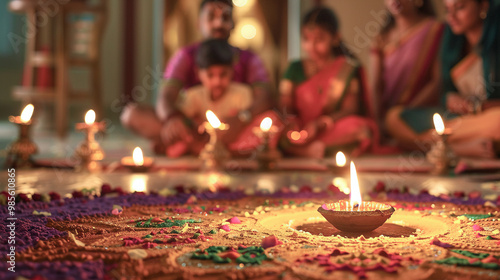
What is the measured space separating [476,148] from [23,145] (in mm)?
2912

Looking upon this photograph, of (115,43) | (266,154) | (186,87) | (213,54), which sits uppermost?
(115,43)

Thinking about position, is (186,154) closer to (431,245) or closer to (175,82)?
(175,82)

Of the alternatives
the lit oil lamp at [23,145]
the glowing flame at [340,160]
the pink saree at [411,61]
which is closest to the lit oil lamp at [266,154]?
the glowing flame at [340,160]

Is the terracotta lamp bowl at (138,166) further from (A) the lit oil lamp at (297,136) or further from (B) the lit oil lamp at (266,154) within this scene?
(A) the lit oil lamp at (297,136)

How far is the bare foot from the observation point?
4004mm

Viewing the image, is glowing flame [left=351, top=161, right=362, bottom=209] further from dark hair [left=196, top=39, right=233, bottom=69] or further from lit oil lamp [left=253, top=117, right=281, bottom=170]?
dark hair [left=196, top=39, right=233, bottom=69]

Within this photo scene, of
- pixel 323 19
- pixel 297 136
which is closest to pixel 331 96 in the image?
pixel 297 136

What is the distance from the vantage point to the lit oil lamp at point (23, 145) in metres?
3.48

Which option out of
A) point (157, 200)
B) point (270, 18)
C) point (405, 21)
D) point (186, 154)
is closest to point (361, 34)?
point (405, 21)

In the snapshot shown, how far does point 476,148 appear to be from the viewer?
160 inches

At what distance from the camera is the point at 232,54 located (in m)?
4.29

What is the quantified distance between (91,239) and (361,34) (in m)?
4.36

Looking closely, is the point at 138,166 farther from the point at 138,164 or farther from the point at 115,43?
the point at 115,43

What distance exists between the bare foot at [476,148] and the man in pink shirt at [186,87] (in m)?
1.36
